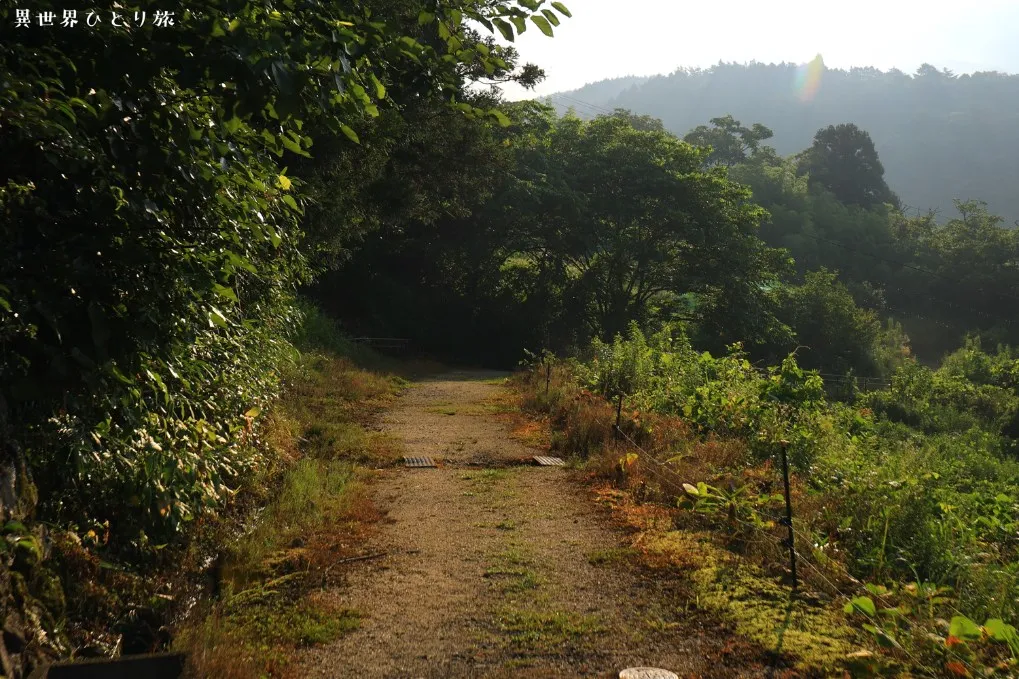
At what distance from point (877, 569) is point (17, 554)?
5.46 m

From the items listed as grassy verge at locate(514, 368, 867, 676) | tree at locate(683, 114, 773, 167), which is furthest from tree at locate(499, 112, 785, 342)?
tree at locate(683, 114, 773, 167)

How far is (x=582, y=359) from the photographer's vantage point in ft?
66.0

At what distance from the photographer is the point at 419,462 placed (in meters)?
9.56

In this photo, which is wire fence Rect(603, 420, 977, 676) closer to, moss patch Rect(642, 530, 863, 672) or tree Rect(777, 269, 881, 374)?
moss patch Rect(642, 530, 863, 672)

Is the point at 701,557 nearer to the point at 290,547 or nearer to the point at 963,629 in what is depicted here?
the point at 963,629

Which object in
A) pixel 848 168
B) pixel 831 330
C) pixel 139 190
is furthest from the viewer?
pixel 848 168

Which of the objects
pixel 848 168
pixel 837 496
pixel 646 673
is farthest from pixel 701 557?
pixel 848 168

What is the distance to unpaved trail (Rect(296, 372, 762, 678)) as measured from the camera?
419cm

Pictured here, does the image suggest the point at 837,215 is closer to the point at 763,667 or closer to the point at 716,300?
the point at 716,300

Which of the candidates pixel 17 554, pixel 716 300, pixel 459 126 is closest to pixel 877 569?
pixel 17 554

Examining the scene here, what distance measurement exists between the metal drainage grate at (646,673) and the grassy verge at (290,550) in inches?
68.3

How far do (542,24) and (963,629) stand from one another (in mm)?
3565

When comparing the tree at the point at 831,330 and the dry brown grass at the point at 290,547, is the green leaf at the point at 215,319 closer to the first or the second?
the dry brown grass at the point at 290,547

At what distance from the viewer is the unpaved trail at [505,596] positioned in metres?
4.19
